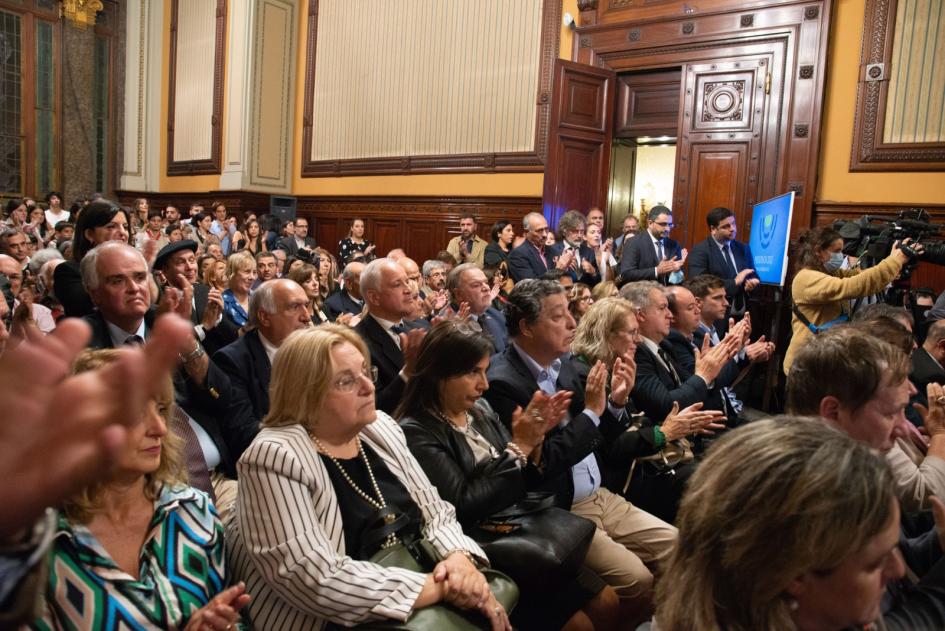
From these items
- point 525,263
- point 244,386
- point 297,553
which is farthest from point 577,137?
point 297,553

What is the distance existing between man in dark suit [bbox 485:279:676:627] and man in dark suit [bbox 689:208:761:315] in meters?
3.02

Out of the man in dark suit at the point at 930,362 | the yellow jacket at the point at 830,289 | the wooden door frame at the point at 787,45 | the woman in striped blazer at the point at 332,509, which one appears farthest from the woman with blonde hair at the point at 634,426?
the wooden door frame at the point at 787,45

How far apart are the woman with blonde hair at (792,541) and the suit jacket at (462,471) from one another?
900 mm

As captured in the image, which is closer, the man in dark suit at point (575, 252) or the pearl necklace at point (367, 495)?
the pearl necklace at point (367, 495)

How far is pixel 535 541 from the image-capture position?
1922mm

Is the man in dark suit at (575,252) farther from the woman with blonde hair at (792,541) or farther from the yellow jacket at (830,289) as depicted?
the woman with blonde hair at (792,541)

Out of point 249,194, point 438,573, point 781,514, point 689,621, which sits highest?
point 249,194

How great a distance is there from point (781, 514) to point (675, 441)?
5.71 ft

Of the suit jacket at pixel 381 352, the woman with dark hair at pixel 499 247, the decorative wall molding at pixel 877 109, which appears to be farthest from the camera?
the woman with dark hair at pixel 499 247

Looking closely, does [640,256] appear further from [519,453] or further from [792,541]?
[792,541]

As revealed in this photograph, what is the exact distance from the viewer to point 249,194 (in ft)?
33.4

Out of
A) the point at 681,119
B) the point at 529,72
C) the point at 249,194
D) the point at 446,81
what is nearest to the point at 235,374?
the point at 681,119

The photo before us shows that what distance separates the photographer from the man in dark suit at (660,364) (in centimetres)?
293

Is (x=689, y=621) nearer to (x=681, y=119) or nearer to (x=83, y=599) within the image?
(x=83, y=599)
